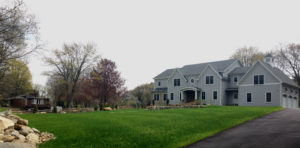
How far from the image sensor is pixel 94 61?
3834 centimetres

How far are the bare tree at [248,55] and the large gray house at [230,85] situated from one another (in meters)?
15.6

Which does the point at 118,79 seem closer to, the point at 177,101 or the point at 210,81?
the point at 177,101

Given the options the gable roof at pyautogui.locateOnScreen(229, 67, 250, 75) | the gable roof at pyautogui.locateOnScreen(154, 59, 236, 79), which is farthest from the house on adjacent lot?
the gable roof at pyautogui.locateOnScreen(229, 67, 250, 75)

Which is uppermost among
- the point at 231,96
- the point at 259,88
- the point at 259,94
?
the point at 259,88

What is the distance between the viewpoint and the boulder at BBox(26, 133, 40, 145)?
839cm

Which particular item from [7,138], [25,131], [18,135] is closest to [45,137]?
[25,131]

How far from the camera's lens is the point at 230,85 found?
36.9 meters

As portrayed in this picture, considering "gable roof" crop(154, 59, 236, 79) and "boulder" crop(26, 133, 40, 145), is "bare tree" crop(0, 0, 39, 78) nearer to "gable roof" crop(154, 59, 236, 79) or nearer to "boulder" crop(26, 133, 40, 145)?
"boulder" crop(26, 133, 40, 145)

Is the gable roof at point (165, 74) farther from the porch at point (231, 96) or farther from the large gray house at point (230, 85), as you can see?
the porch at point (231, 96)

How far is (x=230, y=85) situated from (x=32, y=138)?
110 ft

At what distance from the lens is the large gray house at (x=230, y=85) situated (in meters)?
30.5

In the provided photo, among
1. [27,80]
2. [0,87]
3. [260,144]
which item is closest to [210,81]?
[260,144]

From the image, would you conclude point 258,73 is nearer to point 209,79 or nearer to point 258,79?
point 258,79

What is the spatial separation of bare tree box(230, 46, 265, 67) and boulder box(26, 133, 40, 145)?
52.5m
